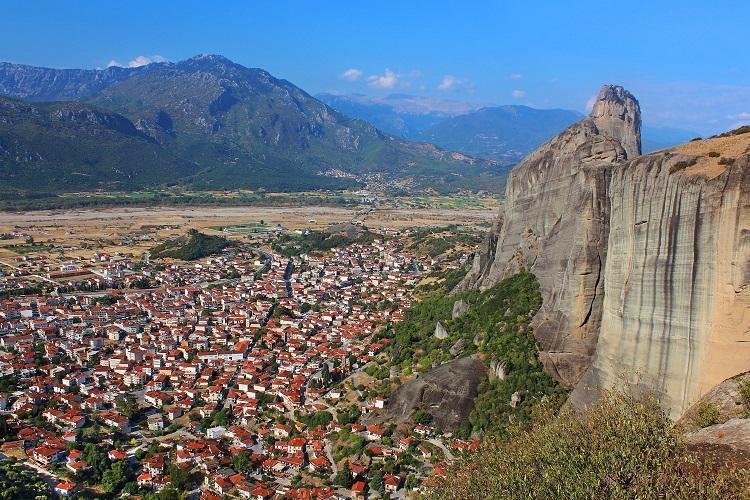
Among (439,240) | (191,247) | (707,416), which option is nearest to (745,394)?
(707,416)

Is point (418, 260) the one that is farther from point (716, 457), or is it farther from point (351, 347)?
point (716, 457)

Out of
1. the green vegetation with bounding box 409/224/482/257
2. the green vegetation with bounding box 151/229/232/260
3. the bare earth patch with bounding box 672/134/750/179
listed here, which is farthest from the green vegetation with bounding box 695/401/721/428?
the green vegetation with bounding box 151/229/232/260

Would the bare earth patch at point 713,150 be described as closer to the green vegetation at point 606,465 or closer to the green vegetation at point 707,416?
the green vegetation at point 707,416

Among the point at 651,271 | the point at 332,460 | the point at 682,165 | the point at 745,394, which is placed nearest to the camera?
the point at 745,394

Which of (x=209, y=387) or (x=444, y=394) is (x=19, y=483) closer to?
(x=209, y=387)

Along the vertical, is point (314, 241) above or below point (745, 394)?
below

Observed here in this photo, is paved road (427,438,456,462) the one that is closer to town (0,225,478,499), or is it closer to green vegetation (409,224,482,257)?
town (0,225,478,499)
